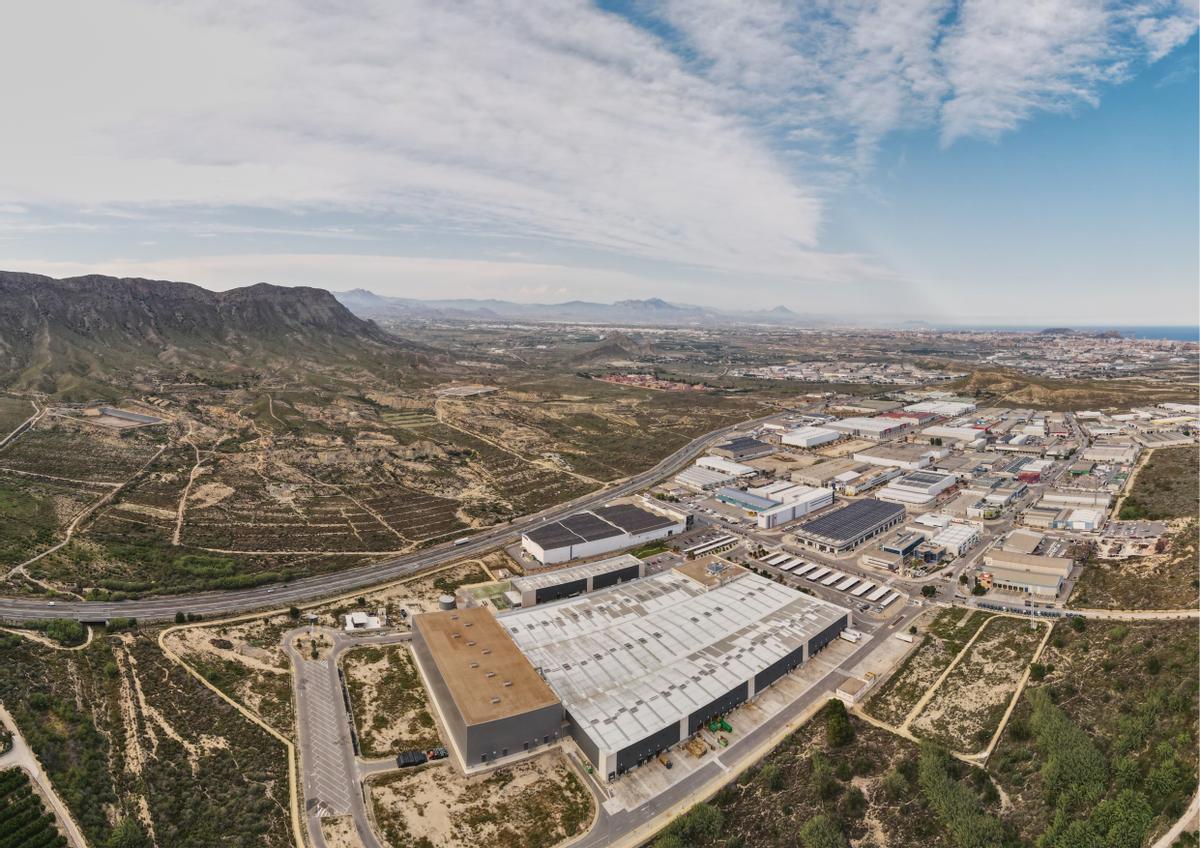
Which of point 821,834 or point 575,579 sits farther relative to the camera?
point 575,579

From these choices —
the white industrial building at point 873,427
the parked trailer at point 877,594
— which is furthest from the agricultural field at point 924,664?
the white industrial building at point 873,427

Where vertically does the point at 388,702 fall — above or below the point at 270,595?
below

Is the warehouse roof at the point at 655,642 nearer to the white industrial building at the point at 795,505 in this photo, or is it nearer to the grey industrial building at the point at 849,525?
the grey industrial building at the point at 849,525

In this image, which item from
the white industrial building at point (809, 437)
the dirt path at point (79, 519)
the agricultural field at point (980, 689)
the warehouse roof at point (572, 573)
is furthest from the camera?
the white industrial building at point (809, 437)

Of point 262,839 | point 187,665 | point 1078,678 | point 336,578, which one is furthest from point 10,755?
point 1078,678

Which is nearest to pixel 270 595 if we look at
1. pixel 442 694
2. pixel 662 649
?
pixel 442 694

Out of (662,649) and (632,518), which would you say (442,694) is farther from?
(632,518)
